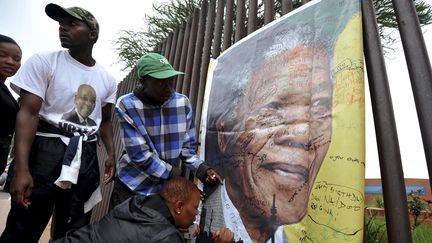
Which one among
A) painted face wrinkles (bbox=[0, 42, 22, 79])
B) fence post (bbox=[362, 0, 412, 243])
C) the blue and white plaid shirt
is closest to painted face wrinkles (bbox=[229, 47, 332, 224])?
fence post (bbox=[362, 0, 412, 243])

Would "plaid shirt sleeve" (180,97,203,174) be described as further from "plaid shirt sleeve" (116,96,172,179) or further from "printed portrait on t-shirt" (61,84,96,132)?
"printed portrait on t-shirt" (61,84,96,132)

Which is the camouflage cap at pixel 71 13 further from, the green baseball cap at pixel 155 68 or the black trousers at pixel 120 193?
the black trousers at pixel 120 193

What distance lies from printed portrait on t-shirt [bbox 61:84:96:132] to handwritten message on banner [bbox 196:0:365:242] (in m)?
0.77

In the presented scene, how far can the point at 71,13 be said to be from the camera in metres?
1.79

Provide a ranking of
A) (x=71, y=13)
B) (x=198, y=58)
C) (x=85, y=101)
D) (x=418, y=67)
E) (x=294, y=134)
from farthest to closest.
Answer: (x=198, y=58)
(x=85, y=101)
(x=71, y=13)
(x=294, y=134)
(x=418, y=67)

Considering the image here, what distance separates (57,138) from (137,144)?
451mm

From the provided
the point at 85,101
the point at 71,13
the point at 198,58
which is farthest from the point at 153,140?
the point at 198,58

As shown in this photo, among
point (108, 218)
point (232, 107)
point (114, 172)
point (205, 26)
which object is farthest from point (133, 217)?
point (205, 26)

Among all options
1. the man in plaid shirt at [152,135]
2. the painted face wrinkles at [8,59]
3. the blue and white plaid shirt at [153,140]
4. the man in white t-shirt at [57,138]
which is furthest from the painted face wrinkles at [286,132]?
the painted face wrinkles at [8,59]

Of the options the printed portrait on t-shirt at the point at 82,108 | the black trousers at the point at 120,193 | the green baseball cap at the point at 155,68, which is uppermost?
the green baseball cap at the point at 155,68

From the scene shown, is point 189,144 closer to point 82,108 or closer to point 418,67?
point 82,108

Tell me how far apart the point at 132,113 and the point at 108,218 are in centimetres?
65

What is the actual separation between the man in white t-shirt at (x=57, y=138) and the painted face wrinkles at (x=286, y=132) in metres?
0.92

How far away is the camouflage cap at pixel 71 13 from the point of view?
180 centimetres
